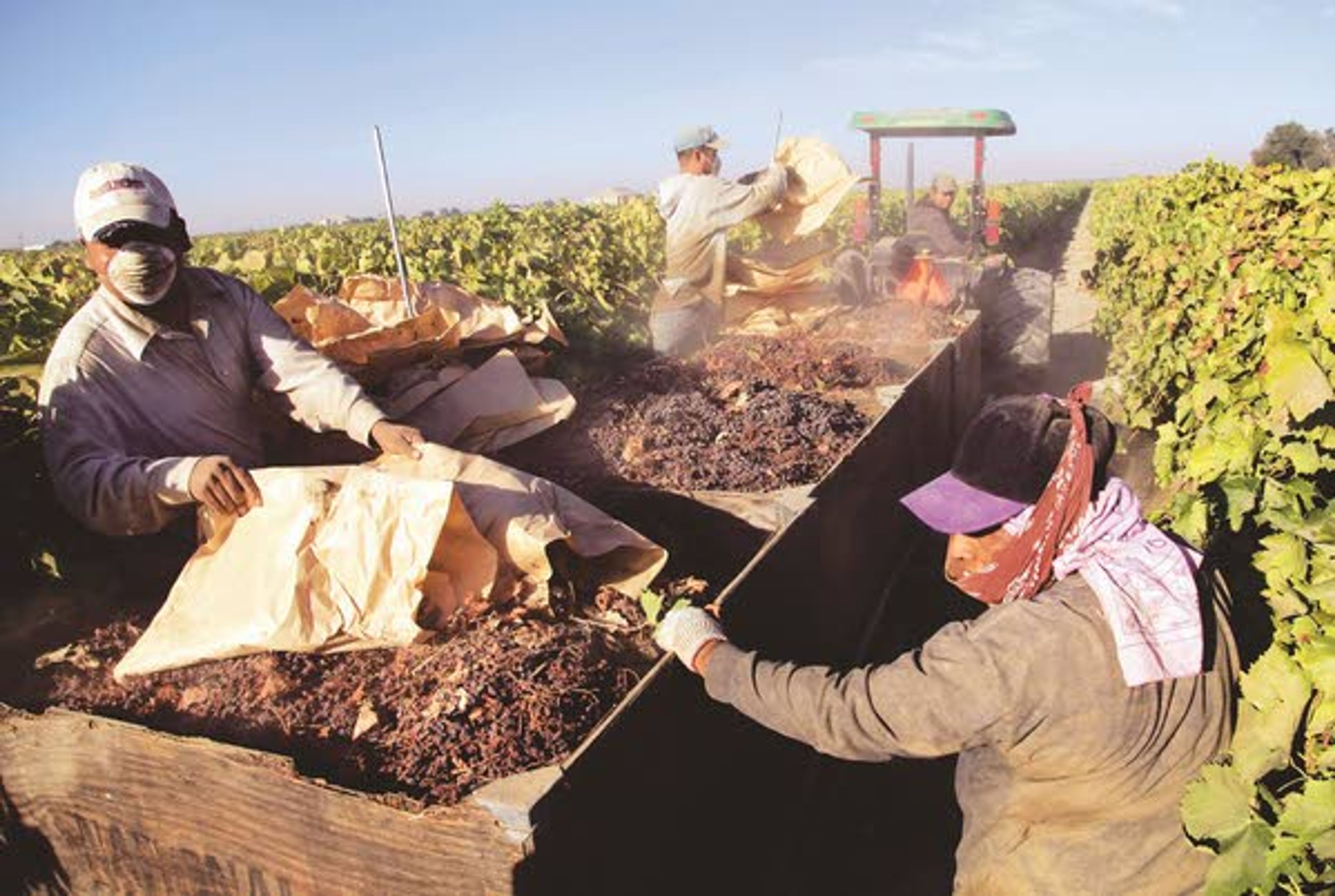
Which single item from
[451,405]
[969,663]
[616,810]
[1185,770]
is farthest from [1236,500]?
[451,405]

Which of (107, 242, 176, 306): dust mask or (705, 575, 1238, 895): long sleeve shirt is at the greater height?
(107, 242, 176, 306): dust mask

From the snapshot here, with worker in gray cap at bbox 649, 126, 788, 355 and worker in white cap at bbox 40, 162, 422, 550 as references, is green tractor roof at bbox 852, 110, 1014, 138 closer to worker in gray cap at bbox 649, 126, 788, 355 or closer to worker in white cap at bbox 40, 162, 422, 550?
worker in gray cap at bbox 649, 126, 788, 355

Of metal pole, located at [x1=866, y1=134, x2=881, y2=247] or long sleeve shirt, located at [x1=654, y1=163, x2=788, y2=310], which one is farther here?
metal pole, located at [x1=866, y1=134, x2=881, y2=247]

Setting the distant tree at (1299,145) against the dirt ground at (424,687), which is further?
the distant tree at (1299,145)

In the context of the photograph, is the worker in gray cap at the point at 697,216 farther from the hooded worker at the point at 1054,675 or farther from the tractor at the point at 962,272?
the hooded worker at the point at 1054,675

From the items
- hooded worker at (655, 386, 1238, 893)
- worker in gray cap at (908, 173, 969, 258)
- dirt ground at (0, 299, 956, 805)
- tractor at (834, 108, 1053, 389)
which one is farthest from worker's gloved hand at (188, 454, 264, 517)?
worker in gray cap at (908, 173, 969, 258)

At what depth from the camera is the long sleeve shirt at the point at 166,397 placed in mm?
2756

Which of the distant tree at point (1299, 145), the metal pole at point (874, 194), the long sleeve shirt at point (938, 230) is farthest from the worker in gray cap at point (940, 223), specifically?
the distant tree at point (1299, 145)

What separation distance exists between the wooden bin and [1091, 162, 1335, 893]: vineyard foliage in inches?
46.8

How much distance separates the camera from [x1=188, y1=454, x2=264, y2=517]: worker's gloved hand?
2600mm

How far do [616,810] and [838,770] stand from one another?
2134mm

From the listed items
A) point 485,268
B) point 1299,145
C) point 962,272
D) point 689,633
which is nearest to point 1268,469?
point 689,633

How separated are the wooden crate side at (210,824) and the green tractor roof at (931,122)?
426 inches

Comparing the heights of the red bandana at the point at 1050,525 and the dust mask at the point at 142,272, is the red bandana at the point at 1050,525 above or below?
below
